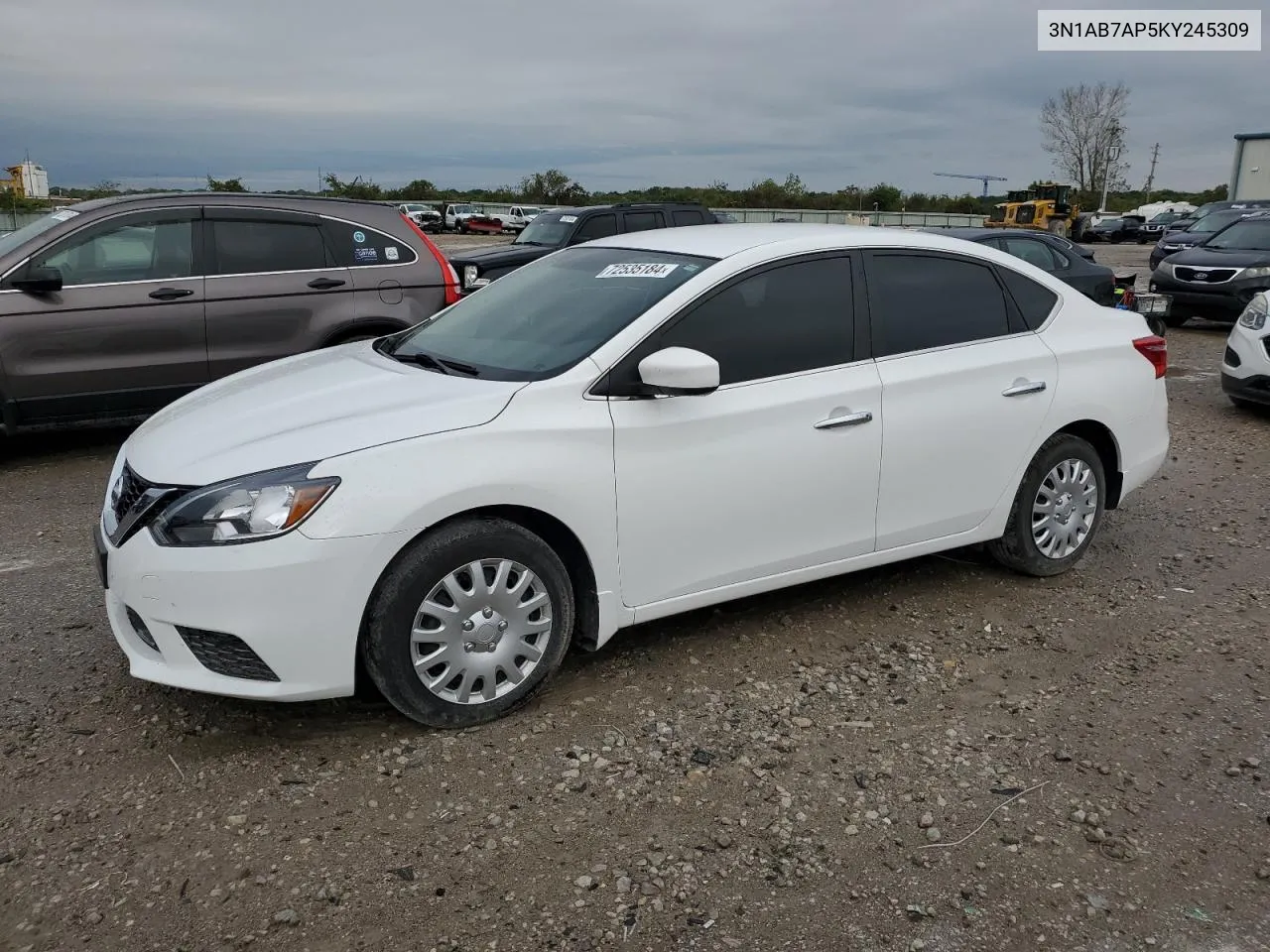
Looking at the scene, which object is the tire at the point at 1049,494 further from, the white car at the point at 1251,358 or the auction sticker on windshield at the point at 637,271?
the white car at the point at 1251,358

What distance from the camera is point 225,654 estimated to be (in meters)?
3.30

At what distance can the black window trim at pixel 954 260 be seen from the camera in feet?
14.5

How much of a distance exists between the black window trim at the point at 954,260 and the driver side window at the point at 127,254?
4890 millimetres

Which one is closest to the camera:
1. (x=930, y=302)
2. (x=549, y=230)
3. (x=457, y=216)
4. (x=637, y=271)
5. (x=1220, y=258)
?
(x=637, y=271)

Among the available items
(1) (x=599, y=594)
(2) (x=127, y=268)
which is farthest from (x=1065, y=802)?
(2) (x=127, y=268)

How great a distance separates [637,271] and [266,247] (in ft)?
13.9

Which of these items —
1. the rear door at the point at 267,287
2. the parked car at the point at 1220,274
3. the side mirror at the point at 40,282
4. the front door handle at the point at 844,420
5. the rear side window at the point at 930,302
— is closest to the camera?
the front door handle at the point at 844,420

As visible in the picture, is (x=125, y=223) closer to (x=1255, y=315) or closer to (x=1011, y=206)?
(x=1255, y=315)

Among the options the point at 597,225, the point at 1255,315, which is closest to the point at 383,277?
the point at 597,225

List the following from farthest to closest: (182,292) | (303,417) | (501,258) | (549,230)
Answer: (549,230)
(501,258)
(182,292)
(303,417)

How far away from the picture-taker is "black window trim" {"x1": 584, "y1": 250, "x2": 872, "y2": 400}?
12.3 feet

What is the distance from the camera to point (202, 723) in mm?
3652

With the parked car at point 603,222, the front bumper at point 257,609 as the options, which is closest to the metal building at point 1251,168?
the parked car at point 603,222

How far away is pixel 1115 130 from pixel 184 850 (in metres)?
85.8
